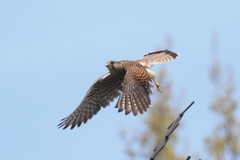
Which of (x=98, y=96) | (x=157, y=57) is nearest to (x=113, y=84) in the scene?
(x=98, y=96)

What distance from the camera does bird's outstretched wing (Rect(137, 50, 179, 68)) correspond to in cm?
882

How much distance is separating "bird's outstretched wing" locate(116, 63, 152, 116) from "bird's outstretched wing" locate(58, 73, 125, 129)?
1.54ft

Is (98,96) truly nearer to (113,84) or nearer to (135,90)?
(113,84)

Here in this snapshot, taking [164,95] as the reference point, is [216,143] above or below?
below

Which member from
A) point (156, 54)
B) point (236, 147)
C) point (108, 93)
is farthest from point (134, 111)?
point (236, 147)

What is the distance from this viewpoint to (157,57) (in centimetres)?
916

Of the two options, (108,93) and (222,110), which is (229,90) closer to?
(222,110)

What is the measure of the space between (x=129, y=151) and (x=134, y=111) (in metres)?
13.2

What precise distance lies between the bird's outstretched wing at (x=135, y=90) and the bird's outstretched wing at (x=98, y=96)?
470mm

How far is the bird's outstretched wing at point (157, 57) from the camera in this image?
347 inches

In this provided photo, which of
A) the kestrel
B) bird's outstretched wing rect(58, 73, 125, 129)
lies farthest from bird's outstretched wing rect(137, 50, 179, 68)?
bird's outstretched wing rect(58, 73, 125, 129)

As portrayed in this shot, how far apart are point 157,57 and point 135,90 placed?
202cm

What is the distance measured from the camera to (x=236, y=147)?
717 inches

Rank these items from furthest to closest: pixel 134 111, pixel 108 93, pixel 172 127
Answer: pixel 108 93 < pixel 134 111 < pixel 172 127
